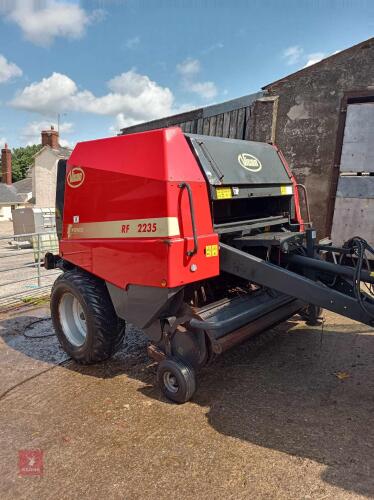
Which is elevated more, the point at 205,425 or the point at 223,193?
the point at 223,193

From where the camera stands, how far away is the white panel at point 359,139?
7.46 metres

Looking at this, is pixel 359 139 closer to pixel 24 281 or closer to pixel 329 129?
pixel 329 129

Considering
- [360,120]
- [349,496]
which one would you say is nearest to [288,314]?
[349,496]

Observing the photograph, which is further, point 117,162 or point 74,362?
point 74,362

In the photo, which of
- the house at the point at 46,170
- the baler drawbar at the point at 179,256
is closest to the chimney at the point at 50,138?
the house at the point at 46,170

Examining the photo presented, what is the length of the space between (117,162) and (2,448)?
2378 mm

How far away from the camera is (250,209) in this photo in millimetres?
4543

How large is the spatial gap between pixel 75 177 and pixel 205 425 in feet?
8.39

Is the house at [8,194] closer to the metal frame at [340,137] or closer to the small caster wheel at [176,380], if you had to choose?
the metal frame at [340,137]

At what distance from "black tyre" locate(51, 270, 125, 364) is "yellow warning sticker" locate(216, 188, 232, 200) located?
1492mm

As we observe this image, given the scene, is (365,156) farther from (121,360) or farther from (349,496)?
(349,496)

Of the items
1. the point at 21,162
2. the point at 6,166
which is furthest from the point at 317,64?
the point at 21,162

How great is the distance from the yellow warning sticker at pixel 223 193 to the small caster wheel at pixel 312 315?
1.99 metres

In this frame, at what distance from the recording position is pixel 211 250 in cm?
341
